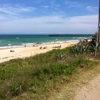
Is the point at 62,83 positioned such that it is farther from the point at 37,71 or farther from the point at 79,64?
the point at 79,64

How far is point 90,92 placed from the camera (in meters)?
5.11

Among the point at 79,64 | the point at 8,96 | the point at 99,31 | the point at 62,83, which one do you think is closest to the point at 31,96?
the point at 8,96

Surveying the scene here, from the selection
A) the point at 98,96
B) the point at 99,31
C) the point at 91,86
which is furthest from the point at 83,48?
the point at 98,96

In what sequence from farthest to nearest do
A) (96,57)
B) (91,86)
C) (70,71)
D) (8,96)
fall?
1. (96,57)
2. (70,71)
3. (91,86)
4. (8,96)

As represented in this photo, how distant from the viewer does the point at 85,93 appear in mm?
5027

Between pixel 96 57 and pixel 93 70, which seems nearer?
pixel 93 70

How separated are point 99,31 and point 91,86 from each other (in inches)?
221

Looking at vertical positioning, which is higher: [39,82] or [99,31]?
[99,31]

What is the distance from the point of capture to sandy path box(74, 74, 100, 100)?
15.7 feet

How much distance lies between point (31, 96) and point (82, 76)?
2240 millimetres

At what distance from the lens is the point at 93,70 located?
711 centimetres

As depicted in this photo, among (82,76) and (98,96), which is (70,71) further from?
(98,96)

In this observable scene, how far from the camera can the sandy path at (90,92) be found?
15.7 feet

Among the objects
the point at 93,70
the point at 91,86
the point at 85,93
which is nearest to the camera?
the point at 85,93
